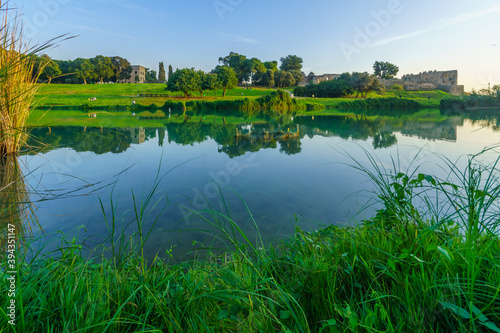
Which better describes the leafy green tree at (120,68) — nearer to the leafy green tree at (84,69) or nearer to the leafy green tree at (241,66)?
the leafy green tree at (84,69)

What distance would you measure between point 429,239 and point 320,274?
0.81 meters

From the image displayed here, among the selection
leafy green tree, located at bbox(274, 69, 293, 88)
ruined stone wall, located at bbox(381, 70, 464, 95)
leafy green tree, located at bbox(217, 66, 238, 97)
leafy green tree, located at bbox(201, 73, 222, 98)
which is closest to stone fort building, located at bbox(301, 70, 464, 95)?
ruined stone wall, located at bbox(381, 70, 464, 95)

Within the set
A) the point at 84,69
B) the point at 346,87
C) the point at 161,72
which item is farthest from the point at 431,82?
the point at 84,69

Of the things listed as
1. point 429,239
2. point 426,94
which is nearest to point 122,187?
point 429,239

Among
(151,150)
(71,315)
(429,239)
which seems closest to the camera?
(71,315)

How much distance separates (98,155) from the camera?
6.98 metres

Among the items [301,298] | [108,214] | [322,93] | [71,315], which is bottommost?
[108,214]

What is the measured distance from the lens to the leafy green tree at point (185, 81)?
1378 inches

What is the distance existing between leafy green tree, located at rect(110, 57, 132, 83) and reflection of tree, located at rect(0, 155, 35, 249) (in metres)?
69.2

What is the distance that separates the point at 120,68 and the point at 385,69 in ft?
231

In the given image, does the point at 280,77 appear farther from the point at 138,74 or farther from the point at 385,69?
the point at 138,74

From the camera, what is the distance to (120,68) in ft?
220

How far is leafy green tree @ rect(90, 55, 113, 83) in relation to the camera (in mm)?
55875

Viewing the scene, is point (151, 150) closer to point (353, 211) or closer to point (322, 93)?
point (353, 211)
